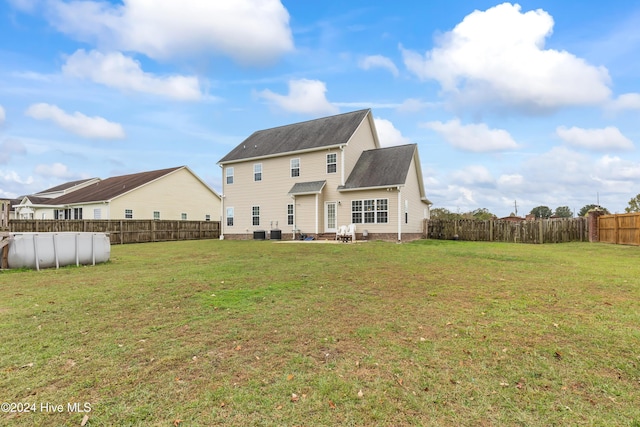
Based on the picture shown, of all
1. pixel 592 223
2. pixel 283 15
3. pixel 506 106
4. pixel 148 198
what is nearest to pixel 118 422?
pixel 283 15

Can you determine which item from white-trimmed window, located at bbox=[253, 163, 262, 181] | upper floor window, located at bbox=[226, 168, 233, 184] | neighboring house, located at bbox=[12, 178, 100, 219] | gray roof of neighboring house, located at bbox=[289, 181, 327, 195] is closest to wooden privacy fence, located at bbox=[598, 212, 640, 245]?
gray roof of neighboring house, located at bbox=[289, 181, 327, 195]

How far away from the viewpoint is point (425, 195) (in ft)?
81.7

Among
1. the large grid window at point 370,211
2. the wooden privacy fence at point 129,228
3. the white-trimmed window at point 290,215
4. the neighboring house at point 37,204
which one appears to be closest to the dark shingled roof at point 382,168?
the large grid window at point 370,211

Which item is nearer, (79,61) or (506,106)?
(79,61)

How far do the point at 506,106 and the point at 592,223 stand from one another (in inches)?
381

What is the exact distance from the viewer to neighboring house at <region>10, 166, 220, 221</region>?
29188 mm

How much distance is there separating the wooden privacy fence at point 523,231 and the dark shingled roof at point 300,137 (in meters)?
10.4

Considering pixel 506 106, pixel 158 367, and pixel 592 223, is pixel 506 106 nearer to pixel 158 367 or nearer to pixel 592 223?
pixel 592 223

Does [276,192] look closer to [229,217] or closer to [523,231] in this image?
[229,217]

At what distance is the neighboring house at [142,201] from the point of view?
95.8 ft

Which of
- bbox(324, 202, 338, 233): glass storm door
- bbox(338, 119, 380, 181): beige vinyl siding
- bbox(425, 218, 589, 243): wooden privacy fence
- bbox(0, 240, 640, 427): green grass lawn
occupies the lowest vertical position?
bbox(0, 240, 640, 427): green grass lawn

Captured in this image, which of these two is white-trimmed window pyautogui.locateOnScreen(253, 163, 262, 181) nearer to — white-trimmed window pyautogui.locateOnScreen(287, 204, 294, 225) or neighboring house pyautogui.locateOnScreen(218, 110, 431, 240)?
neighboring house pyautogui.locateOnScreen(218, 110, 431, 240)

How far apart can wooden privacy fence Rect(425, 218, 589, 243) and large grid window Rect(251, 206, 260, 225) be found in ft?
47.7

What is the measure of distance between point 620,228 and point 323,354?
72.5 feet
